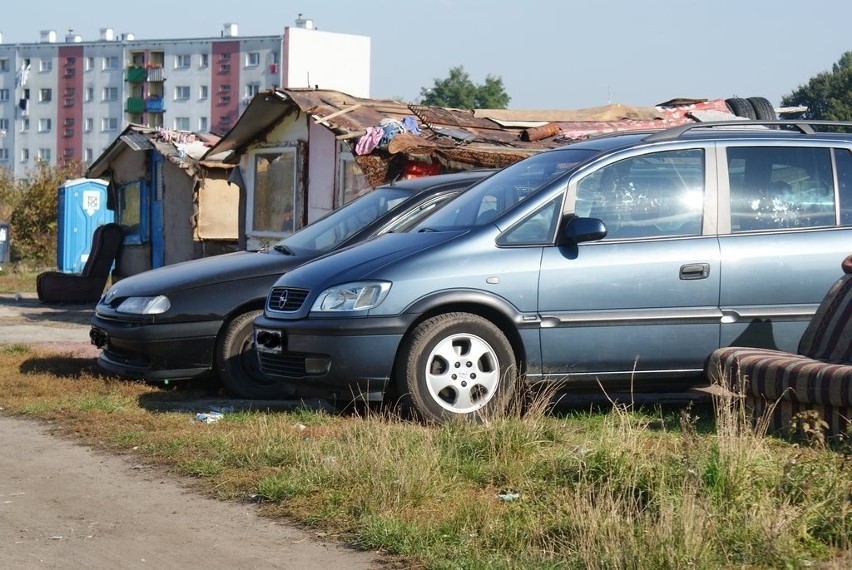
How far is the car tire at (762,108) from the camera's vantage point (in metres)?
15.9

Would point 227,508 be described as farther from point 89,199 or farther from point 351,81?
point 351,81

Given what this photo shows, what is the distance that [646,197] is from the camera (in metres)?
7.94

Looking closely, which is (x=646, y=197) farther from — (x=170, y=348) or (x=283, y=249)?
(x=170, y=348)

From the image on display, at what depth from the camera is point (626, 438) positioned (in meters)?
5.72

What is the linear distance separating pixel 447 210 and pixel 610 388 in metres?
1.72

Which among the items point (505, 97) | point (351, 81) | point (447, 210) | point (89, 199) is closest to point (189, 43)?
point (351, 81)

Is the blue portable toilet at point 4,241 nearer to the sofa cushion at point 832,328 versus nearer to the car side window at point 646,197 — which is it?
the car side window at point 646,197

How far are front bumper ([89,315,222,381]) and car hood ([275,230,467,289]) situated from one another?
123 cm

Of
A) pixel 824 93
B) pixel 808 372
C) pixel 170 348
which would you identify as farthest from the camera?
pixel 824 93

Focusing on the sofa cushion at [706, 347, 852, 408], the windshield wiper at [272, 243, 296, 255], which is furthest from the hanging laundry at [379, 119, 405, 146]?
the sofa cushion at [706, 347, 852, 408]

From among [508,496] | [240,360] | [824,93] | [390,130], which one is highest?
[824,93]

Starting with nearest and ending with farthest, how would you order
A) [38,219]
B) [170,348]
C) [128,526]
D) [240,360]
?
[128,526], [170,348], [240,360], [38,219]

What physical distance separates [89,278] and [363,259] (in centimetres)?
1353

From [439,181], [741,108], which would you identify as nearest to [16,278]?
[741,108]
